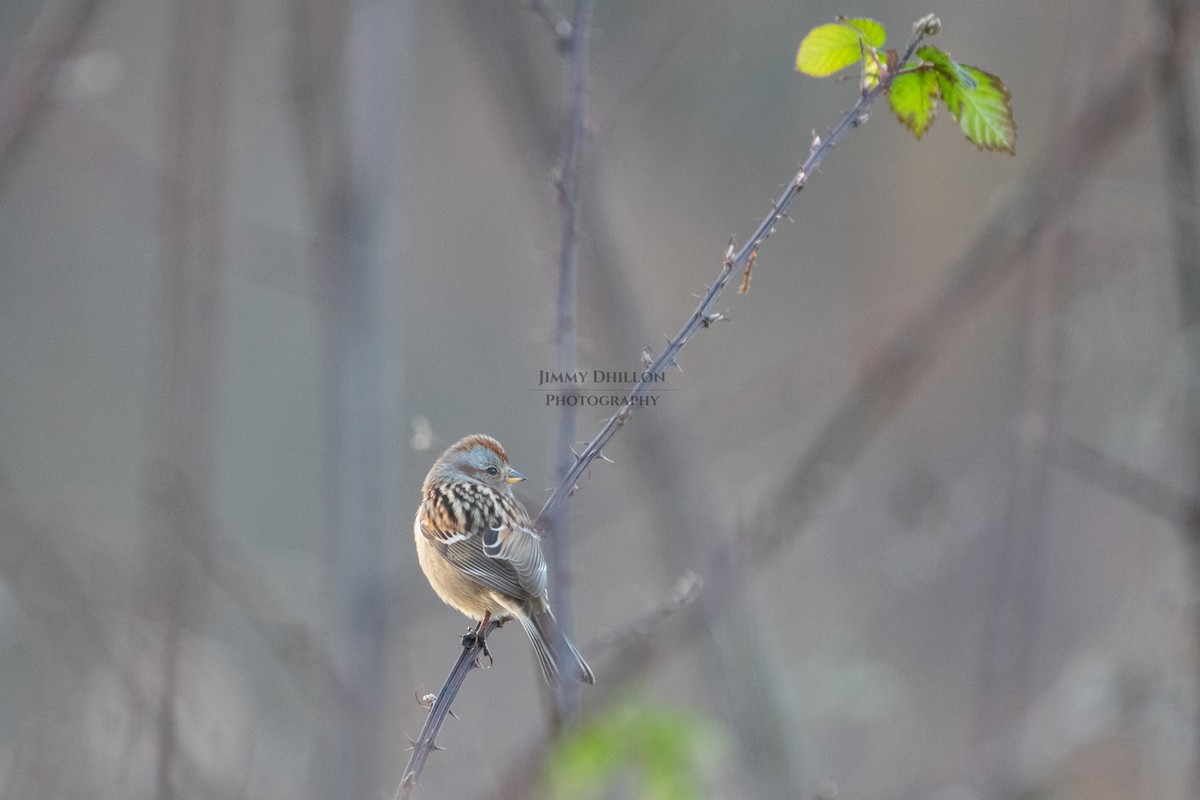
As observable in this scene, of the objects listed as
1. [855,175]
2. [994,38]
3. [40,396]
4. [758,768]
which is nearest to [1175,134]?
[758,768]

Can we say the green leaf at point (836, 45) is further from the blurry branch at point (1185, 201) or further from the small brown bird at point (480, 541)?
the blurry branch at point (1185, 201)

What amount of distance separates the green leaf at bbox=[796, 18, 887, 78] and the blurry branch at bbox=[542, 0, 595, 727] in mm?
247

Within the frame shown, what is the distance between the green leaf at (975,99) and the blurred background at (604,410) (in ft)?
0.62

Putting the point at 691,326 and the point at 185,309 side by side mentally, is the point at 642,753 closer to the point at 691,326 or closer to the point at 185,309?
the point at 691,326

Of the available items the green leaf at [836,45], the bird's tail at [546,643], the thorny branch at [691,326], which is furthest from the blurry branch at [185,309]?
the green leaf at [836,45]

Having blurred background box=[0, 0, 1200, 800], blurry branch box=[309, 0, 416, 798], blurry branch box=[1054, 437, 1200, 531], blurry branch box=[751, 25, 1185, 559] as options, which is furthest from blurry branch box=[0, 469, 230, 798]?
blurry branch box=[1054, 437, 1200, 531]

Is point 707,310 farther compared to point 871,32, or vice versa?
point 871,32

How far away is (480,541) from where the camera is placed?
7.43ft

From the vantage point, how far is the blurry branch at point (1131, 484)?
2.69m

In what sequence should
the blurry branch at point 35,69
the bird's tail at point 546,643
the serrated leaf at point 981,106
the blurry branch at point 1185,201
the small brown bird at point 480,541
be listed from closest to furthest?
the serrated leaf at point 981,106 → the bird's tail at point 546,643 → the small brown bird at point 480,541 → the blurry branch at point 35,69 → the blurry branch at point 1185,201

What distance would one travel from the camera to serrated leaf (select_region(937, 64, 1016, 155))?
1.21 metres

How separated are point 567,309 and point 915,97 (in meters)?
0.48

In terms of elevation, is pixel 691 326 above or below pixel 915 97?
below

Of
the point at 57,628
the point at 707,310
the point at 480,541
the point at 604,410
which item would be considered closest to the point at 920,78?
the point at 707,310
